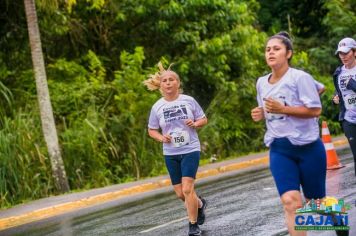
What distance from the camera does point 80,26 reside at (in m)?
21.4

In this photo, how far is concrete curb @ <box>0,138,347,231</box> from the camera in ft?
41.8

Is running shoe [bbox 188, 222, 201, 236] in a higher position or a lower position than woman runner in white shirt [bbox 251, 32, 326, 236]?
lower

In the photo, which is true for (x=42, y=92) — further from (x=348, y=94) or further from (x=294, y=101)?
(x=294, y=101)

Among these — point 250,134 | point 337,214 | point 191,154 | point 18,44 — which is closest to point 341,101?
point 191,154

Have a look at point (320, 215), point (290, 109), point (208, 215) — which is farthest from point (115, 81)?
point (320, 215)

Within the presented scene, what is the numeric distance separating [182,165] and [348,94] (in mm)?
2185

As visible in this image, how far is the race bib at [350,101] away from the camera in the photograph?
8.98m

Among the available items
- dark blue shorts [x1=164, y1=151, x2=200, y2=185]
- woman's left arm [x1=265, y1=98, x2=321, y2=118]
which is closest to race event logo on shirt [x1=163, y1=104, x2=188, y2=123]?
dark blue shorts [x1=164, y1=151, x2=200, y2=185]

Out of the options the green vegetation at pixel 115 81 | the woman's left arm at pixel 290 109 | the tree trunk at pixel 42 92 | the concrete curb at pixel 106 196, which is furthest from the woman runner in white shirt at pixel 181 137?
the tree trunk at pixel 42 92

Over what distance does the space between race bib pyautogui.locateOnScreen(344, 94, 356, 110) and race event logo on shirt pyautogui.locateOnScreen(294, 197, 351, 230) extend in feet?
10.4

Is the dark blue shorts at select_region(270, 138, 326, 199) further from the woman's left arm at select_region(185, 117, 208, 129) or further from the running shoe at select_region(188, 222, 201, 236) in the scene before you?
the running shoe at select_region(188, 222, 201, 236)

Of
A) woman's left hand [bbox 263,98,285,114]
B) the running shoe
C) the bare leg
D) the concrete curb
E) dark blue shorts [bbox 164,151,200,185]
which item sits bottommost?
the concrete curb

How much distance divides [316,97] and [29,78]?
559 inches

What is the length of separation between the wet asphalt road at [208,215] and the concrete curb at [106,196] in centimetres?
56
